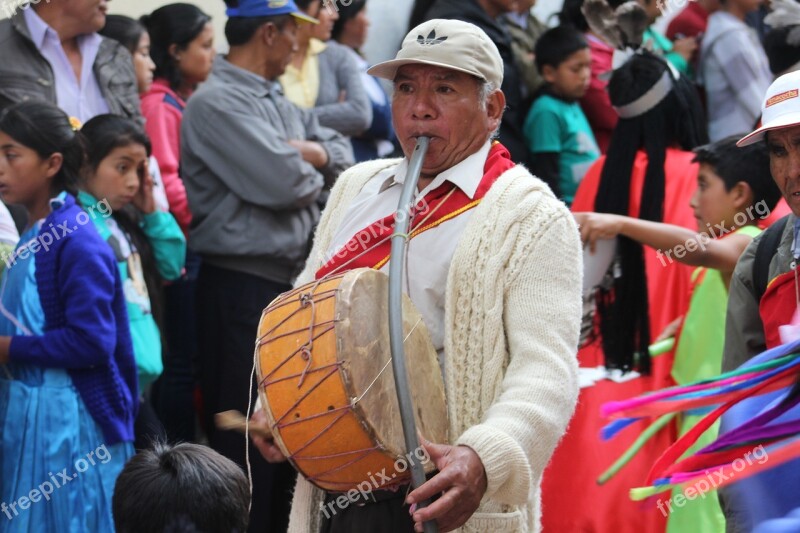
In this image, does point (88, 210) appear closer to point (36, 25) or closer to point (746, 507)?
point (36, 25)

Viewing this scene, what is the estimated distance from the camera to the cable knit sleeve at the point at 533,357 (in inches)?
112

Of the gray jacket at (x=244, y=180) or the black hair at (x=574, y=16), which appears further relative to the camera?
the black hair at (x=574, y=16)

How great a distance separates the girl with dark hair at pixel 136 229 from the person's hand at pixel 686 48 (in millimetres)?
4057

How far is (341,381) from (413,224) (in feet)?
1.96

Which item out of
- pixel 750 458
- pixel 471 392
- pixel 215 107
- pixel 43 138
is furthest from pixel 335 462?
pixel 215 107

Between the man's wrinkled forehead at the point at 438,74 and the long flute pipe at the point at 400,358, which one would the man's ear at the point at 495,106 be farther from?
the long flute pipe at the point at 400,358

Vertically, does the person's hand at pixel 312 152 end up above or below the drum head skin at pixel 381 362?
below

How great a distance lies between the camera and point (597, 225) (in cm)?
451

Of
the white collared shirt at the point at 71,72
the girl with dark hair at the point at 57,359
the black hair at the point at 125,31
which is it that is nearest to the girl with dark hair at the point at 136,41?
the black hair at the point at 125,31

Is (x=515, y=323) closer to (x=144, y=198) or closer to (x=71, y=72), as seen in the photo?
(x=144, y=198)

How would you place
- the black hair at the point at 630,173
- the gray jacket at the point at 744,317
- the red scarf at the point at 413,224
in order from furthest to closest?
the black hair at the point at 630,173, the gray jacket at the point at 744,317, the red scarf at the point at 413,224

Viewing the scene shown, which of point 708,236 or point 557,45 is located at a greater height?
→ point 557,45

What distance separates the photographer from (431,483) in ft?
8.85

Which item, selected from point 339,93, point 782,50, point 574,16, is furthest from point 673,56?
point 339,93
